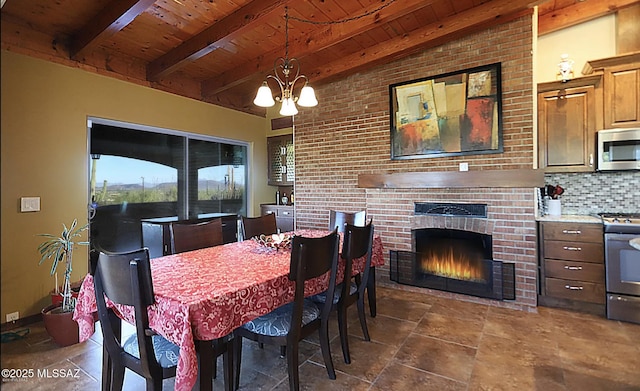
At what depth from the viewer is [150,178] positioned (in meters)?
4.02

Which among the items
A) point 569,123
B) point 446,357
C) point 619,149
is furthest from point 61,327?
point 619,149

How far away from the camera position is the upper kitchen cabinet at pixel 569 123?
3246 millimetres

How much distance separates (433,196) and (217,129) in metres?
3.15

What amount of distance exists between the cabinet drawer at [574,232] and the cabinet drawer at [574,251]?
0.04 m

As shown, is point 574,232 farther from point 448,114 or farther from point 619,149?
point 448,114

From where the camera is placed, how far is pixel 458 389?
1.94m

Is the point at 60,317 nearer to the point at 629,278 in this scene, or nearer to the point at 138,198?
the point at 138,198

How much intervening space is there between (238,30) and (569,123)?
343 centimetres

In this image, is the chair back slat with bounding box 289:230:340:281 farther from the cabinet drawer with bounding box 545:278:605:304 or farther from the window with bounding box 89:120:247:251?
the window with bounding box 89:120:247:251

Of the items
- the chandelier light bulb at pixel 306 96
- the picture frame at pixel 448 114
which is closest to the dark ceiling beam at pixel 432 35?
the picture frame at pixel 448 114

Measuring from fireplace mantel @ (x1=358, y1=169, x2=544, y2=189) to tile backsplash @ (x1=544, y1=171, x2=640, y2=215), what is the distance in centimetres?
86

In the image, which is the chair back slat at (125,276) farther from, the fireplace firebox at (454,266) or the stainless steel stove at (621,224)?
the stainless steel stove at (621,224)

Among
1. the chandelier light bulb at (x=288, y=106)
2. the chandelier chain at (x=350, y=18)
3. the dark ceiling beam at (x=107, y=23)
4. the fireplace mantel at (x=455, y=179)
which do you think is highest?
the chandelier chain at (x=350, y=18)

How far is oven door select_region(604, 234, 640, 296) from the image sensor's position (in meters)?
2.82
